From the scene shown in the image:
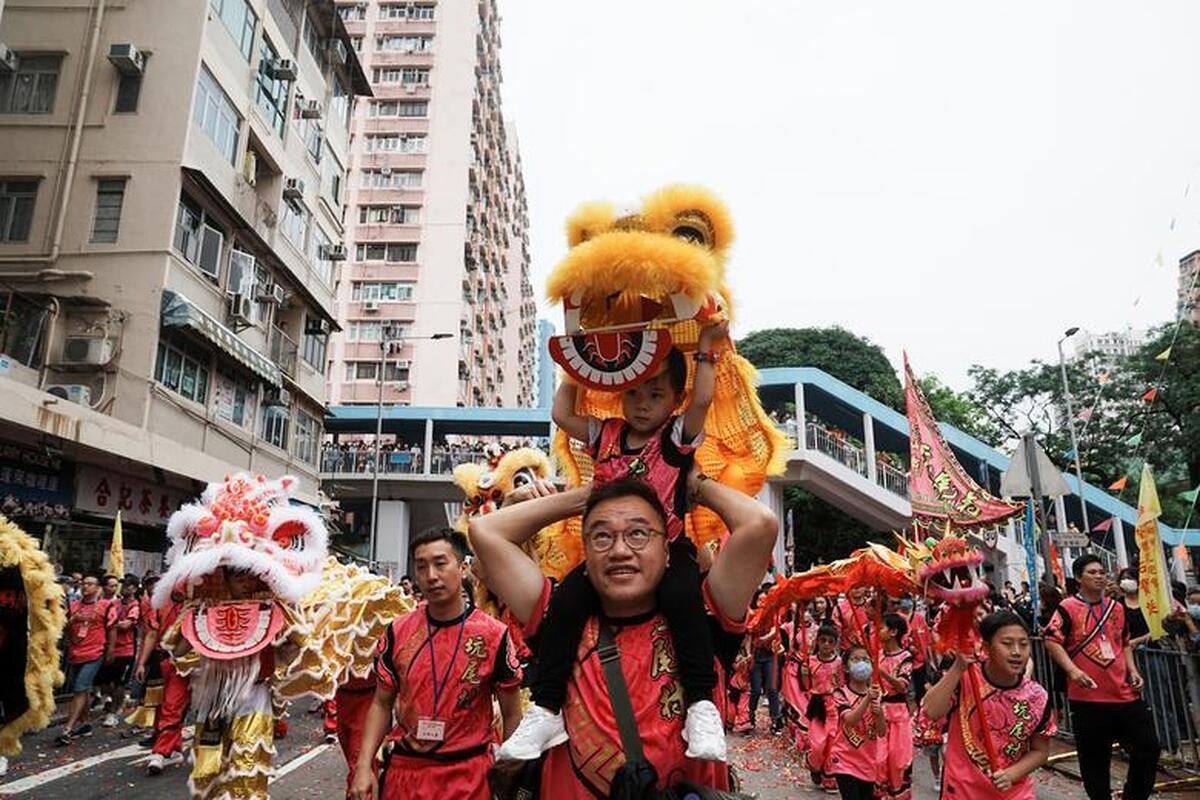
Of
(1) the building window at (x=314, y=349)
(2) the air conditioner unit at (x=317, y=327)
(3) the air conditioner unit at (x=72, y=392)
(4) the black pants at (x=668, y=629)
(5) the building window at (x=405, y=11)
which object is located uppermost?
(5) the building window at (x=405, y=11)

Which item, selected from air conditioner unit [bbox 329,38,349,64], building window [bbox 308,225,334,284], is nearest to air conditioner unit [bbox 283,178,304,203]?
building window [bbox 308,225,334,284]

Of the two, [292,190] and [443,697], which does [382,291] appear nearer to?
[292,190]

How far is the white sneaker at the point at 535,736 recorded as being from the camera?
2.09m

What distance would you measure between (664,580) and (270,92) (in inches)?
832

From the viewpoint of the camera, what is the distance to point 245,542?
4582 millimetres

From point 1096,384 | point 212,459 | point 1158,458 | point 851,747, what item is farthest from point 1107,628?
point 1096,384

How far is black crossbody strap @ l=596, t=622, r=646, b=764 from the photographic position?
2039 mm

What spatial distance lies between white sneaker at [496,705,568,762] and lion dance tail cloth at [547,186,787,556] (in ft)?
3.85

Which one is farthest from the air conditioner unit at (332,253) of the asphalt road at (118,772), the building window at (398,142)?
the building window at (398,142)

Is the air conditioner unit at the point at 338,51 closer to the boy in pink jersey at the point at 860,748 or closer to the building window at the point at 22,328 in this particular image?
the building window at the point at 22,328

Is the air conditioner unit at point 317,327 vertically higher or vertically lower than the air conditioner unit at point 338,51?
lower

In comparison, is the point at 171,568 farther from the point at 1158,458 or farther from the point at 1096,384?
the point at 1096,384

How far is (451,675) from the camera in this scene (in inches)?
140

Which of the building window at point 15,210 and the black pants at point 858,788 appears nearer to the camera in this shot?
the black pants at point 858,788
